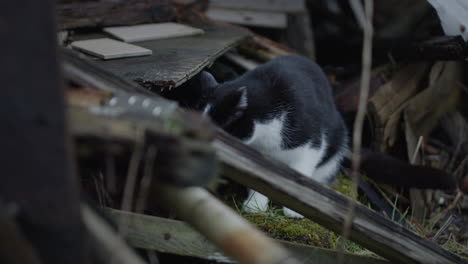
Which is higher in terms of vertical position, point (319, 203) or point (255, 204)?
point (319, 203)

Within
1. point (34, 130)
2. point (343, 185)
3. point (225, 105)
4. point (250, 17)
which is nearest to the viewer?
point (34, 130)

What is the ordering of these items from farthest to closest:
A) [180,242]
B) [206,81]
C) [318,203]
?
1. [206,81]
2. [180,242]
3. [318,203]

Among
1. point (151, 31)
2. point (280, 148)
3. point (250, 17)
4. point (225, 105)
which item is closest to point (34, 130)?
point (225, 105)

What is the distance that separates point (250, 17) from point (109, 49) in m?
2.27

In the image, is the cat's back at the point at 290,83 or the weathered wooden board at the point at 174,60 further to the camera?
the cat's back at the point at 290,83

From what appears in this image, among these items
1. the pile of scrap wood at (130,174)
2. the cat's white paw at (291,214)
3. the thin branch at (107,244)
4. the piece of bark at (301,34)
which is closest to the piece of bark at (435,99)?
the pile of scrap wood at (130,174)

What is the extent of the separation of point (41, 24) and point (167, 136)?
330 millimetres

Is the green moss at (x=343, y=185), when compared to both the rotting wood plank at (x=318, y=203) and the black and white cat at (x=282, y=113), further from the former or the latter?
the rotting wood plank at (x=318, y=203)

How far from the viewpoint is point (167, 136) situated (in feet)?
3.52

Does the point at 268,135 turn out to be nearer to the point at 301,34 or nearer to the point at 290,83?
the point at 290,83

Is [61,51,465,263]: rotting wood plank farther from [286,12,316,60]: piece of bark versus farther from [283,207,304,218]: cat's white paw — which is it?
[286,12,316,60]: piece of bark

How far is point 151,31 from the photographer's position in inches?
150

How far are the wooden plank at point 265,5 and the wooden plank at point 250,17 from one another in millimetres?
40

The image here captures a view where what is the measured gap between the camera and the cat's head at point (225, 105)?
260 centimetres
